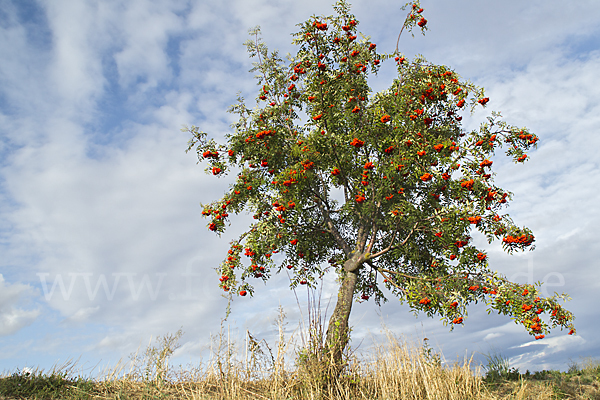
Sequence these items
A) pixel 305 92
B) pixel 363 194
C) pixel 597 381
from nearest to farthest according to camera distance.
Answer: pixel 597 381 → pixel 363 194 → pixel 305 92

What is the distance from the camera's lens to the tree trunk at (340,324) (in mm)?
6895

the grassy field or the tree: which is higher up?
the tree

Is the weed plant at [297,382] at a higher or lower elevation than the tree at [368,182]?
lower

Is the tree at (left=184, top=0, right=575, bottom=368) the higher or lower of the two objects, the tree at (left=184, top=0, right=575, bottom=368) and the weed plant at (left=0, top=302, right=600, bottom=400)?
the higher

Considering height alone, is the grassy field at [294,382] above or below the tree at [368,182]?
below

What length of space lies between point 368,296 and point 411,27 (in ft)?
22.7

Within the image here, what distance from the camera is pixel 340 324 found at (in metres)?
8.16

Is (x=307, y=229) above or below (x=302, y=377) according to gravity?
above

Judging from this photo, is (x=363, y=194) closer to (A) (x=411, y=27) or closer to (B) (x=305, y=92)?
(B) (x=305, y=92)

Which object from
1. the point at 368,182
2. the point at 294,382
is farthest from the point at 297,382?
the point at 368,182

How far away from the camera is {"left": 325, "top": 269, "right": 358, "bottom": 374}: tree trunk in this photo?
22.6 ft

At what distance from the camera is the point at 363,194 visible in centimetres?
874

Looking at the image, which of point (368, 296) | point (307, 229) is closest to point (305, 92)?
point (307, 229)

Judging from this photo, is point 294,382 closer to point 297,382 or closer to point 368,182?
point 297,382
